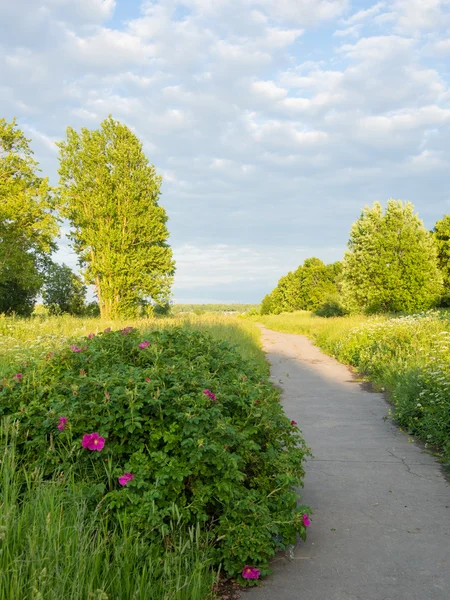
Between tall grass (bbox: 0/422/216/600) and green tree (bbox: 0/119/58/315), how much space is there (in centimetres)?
2479

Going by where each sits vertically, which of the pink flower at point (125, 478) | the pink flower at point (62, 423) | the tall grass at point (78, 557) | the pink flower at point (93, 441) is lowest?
the tall grass at point (78, 557)

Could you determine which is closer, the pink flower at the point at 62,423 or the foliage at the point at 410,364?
the pink flower at the point at 62,423

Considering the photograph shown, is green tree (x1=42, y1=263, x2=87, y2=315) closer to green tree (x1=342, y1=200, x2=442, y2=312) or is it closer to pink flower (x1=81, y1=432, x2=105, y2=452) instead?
green tree (x1=342, y1=200, x2=442, y2=312)

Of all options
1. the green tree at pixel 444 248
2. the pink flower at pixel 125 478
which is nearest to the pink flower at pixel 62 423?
the pink flower at pixel 125 478

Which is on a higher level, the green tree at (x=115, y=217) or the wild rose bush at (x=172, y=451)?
the green tree at (x=115, y=217)

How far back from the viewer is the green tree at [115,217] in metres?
29.3

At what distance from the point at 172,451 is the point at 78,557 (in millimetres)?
1040

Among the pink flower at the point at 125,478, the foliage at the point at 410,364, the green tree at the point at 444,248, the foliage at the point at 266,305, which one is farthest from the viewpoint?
the foliage at the point at 266,305

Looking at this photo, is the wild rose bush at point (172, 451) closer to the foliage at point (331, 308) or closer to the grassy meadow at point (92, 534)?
the grassy meadow at point (92, 534)

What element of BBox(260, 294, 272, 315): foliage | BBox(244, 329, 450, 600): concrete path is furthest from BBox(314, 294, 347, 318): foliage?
BBox(260, 294, 272, 315): foliage

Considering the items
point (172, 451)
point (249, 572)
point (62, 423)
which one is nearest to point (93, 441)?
point (62, 423)

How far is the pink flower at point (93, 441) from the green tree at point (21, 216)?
24.5 meters

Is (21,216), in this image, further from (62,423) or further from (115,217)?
(62,423)

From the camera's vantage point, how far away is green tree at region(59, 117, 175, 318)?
29.3m
